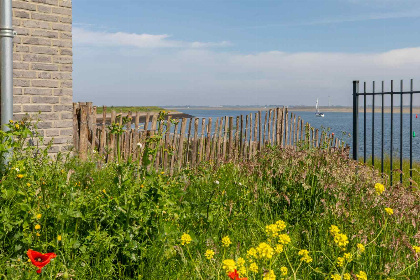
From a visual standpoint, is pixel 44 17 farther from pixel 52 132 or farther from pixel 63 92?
pixel 52 132

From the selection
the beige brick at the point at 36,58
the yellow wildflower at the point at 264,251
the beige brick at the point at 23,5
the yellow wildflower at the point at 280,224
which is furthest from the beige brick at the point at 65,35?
the yellow wildflower at the point at 264,251

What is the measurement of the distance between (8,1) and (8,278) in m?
3.95

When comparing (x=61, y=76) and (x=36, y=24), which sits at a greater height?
(x=36, y=24)

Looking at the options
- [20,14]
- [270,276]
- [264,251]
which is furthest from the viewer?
[20,14]

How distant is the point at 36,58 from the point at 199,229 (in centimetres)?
386

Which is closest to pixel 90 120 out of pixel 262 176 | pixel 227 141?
pixel 227 141

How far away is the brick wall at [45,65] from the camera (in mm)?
5633

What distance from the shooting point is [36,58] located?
5785 millimetres

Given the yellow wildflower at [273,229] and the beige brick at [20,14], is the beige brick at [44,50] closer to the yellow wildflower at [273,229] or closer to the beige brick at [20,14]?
the beige brick at [20,14]

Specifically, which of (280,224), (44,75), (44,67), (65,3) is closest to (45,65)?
(44,67)

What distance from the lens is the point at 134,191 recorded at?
3.01m

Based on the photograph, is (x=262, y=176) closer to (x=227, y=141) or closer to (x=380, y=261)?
(x=380, y=261)

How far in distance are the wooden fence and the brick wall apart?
72cm

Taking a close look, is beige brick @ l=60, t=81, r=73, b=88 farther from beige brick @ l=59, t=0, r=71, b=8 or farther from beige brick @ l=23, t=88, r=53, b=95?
beige brick @ l=59, t=0, r=71, b=8
